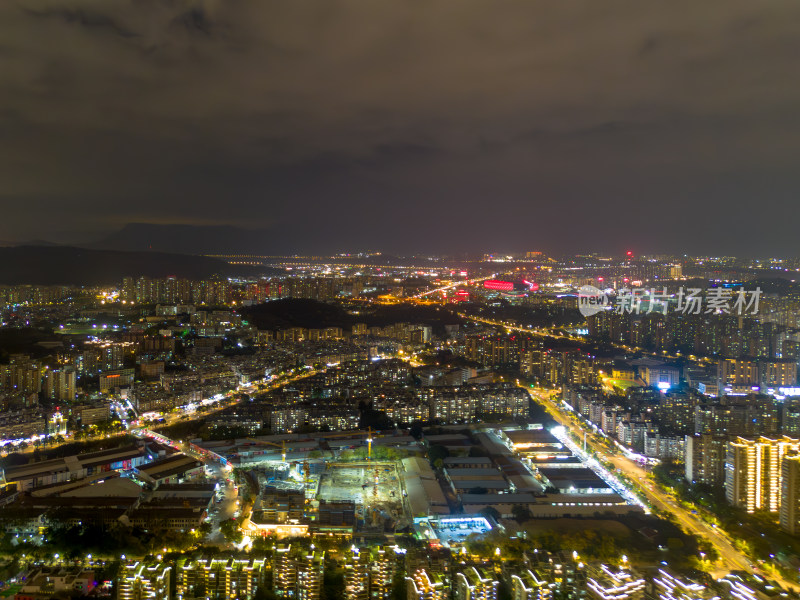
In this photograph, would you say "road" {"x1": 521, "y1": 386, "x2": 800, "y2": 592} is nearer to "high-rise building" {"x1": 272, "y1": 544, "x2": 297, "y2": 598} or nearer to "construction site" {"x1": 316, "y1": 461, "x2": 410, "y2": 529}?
"construction site" {"x1": 316, "y1": 461, "x2": 410, "y2": 529}

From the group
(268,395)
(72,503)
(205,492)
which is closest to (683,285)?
(268,395)

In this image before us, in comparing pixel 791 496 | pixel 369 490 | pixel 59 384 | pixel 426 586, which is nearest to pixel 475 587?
pixel 426 586

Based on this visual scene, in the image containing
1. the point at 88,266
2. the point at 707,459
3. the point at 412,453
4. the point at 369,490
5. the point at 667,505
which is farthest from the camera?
the point at 88,266

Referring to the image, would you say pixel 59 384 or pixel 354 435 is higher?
pixel 59 384

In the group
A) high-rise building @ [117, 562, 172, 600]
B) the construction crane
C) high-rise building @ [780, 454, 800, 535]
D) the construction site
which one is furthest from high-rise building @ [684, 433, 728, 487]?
high-rise building @ [117, 562, 172, 600]

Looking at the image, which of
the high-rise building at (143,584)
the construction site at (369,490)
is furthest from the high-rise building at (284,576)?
the construction site at (369,490)

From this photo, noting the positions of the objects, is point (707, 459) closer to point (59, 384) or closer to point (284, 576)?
point (284, 576)
